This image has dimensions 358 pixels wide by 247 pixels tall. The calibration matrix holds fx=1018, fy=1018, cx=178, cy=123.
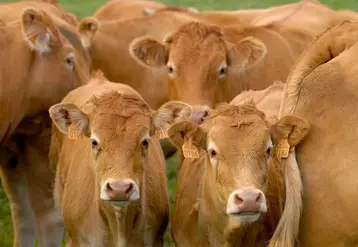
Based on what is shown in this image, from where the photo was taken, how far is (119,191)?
18.4 feet

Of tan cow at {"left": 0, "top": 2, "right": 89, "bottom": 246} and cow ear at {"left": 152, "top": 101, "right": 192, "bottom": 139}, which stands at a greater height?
cow ear at {"left": 152, "top": 101, "right": 192, "bottom": 139}

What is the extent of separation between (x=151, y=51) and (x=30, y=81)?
114 centimetres

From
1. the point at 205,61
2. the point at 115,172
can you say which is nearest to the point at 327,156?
the point at 115,172

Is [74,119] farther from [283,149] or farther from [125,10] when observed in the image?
[125,10]

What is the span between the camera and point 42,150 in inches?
332

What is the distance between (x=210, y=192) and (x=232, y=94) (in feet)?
10.9

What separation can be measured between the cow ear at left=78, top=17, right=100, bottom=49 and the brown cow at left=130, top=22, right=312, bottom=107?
3.09ft

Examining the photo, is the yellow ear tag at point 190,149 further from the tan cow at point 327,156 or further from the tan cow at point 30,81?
the tan cow at point 30,81

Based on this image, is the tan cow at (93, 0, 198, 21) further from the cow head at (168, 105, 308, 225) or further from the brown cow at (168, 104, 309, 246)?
the cow head at (168, 105, 308, 225)

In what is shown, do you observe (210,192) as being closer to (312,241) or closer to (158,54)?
(312,241)

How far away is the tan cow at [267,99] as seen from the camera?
7.27 meters

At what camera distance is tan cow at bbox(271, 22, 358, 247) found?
5.27 meters

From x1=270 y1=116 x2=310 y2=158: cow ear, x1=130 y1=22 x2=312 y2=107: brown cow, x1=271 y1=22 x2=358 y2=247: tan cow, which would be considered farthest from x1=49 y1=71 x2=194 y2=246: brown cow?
x1=130 y1=22 x2=312 y2=107: brown cow

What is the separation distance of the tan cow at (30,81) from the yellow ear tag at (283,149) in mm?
2846
